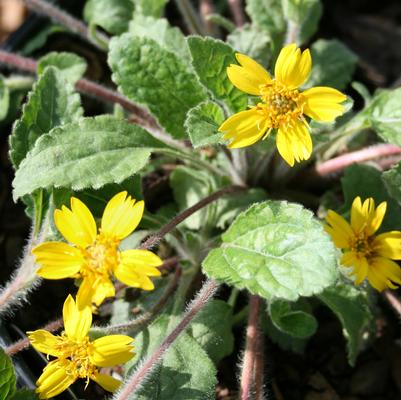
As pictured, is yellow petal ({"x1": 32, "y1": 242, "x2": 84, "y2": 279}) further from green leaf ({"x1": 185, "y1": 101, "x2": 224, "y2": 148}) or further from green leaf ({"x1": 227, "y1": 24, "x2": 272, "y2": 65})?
green leaf ({"x1": 227, "y1": 24, "x2": 272, "y2": 65})

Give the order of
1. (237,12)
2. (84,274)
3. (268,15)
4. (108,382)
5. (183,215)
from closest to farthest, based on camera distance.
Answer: (84,274), (108,382), (183,215), (268,15), (237,12)

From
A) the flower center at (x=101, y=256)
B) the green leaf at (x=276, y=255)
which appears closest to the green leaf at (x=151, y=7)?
the green leaf at (x=276, y=255)

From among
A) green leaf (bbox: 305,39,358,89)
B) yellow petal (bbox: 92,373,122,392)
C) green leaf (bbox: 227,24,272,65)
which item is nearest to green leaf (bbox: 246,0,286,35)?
green leaf (bbox: 227,24,272,65)

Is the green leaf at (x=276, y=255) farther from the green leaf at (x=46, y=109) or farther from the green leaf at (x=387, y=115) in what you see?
the green leaf at (x=46, y=109)

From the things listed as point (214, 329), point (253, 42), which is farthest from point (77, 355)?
point (253, 42)

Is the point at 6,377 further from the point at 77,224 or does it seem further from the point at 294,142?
the point at 294,142

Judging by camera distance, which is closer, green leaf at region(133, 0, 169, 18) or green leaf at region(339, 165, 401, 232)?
green leaf at region(339, 165, 401, 232)
